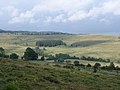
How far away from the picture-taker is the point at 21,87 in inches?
1379

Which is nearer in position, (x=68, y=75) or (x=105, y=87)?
(x=105, y=87)

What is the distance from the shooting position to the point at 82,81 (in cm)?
4391

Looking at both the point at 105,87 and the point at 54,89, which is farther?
the point at 105,87

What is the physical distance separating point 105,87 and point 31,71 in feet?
36.5

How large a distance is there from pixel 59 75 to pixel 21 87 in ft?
38.7

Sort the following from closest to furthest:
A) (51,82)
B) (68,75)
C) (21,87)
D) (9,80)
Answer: (21,87), (9,80), (51,82), (68,75)

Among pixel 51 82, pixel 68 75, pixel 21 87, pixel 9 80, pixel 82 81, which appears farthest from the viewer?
pixel 68 75

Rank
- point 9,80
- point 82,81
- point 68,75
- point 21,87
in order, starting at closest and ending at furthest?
point 21,87
point 9,80
point 82,81
point 68,75

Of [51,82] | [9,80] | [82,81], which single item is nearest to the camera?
[9,80]

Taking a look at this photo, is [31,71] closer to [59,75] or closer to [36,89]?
[59,75]

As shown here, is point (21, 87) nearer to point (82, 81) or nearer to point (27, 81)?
point (27, 81)

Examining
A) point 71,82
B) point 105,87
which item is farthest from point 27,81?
point 105,87

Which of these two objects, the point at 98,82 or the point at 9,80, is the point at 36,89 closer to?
the point at 9,80

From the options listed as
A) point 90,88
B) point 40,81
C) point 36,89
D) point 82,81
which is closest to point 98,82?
point 82,81
